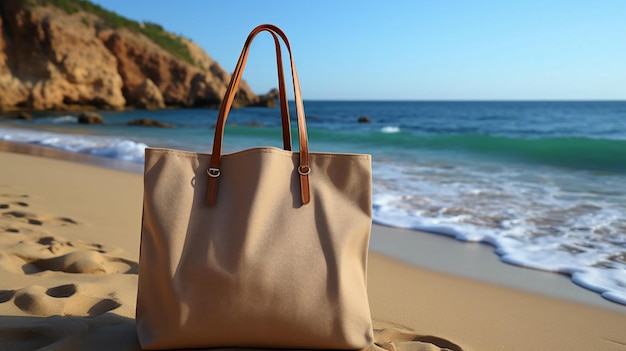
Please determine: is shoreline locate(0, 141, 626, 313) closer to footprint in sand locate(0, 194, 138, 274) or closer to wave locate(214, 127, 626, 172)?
footprint in sand locate(0, 194, 138, 274)

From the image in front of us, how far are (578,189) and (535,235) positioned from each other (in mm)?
2985

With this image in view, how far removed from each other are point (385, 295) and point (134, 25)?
43197 millimetres

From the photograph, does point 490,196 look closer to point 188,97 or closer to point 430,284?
point 430,284

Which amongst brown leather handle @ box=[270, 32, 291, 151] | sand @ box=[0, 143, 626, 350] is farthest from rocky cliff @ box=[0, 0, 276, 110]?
brown leather handle @ box=[270, 32, 291, 151]

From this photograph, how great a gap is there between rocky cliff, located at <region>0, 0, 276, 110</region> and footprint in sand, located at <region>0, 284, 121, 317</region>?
29.6 meters

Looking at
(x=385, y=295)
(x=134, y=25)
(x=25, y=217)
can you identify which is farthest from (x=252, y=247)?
(x=134, y=25)

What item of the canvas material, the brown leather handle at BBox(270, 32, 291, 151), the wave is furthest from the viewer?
the wave

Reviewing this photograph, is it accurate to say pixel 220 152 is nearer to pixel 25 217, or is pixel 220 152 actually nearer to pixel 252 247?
pixel 252 247

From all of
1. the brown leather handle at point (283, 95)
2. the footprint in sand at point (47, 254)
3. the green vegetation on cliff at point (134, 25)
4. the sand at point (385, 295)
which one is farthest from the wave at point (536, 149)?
the green vegetation on cliff at point (134, 25)

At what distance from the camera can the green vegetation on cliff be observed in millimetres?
35625

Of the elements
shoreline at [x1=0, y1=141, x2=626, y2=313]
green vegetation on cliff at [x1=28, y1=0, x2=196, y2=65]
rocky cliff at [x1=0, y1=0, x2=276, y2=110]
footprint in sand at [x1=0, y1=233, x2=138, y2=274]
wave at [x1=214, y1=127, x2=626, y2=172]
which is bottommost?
wave at [x1=214, y1=127, x2=626, y2=172]

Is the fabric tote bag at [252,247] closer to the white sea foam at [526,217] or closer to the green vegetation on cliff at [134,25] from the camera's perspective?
the white sea foam at [526,217]

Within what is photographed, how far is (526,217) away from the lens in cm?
459

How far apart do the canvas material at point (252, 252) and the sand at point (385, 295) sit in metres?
0.27
